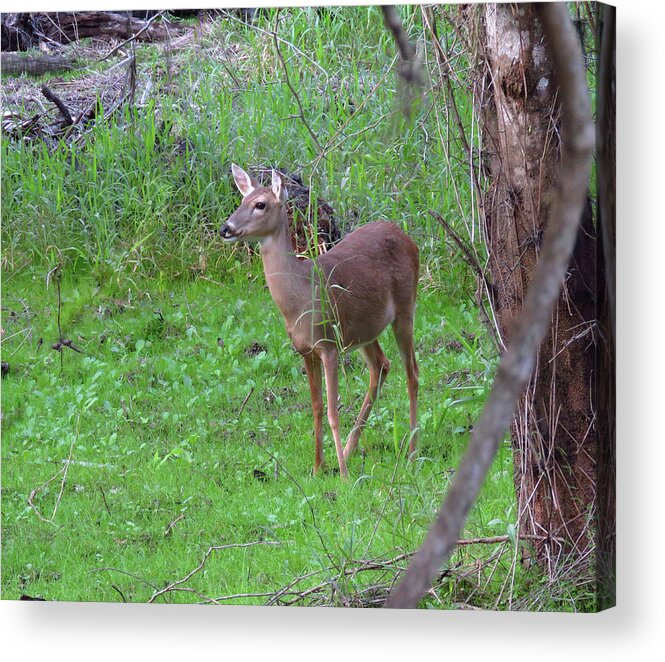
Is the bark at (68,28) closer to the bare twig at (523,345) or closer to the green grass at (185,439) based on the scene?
the green grass at (185,439)

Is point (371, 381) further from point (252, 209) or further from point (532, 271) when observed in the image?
point (532, 271)

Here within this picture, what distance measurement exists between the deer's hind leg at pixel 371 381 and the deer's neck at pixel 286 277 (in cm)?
29

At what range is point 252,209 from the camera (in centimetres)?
420

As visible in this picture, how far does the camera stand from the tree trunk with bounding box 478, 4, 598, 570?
349 cm

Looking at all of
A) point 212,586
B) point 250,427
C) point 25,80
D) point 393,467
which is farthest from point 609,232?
point 25,80

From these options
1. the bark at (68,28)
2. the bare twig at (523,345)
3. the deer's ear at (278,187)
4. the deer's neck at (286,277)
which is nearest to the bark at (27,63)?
the bark at (68,28)

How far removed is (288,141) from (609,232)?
1.16m

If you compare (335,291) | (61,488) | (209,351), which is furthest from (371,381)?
(61,488)

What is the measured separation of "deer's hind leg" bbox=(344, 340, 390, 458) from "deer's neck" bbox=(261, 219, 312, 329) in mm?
292

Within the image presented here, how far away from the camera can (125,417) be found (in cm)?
425

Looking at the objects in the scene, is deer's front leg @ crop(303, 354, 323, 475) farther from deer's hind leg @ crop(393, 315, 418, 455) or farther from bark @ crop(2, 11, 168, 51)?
bark @ crop(2, 11, 168, 51)

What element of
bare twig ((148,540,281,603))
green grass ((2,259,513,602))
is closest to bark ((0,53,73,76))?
green grass ((2,259,513,602))

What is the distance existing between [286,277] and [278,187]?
392 mm

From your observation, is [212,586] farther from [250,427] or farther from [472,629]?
[472,629]
